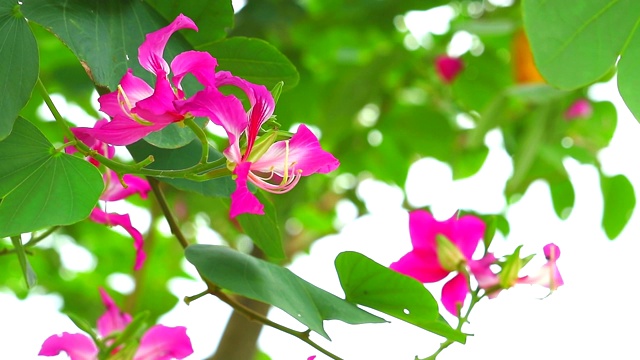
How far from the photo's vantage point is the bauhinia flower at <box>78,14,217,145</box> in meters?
0.32

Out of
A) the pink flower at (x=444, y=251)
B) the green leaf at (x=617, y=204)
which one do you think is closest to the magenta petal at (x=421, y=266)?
the pink flower at (x=444, y=251)

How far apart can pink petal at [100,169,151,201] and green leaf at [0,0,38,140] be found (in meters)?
0.13

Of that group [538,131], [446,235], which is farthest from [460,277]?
[538,131]

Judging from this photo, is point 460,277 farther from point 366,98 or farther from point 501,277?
point 366,98

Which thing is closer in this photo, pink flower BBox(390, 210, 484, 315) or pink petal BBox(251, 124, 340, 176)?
pink petal BBox(251, 124, 340, 176)

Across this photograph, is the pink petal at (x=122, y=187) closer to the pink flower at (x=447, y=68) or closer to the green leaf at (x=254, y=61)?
the green leaf at (x=254, y=61)

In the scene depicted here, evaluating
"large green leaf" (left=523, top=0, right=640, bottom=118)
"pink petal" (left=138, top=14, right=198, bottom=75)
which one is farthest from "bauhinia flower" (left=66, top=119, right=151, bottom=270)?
"large green leaf" (left=523, top=0, right=640, bottom=118)

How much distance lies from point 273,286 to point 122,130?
10 centimetres

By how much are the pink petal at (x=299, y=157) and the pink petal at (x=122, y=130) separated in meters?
0.05

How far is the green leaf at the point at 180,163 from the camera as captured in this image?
0.40m

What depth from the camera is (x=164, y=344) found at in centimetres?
46

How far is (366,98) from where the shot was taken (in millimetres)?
1072

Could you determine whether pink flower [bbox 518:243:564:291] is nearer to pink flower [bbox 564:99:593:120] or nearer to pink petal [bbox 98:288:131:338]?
pink petal [bbox 98:288:131:338]

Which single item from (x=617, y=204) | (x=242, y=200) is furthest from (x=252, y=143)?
(x=617, y=204)
